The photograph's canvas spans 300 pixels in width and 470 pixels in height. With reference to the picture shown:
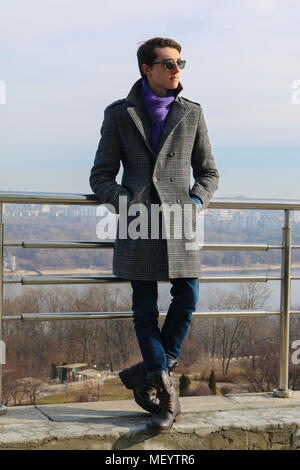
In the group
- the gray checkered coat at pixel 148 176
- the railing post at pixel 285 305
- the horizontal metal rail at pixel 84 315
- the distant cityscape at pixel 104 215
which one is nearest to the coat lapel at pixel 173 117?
the gray checkered coat at pixel 148 176

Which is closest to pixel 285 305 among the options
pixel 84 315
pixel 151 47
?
pixel 84 315

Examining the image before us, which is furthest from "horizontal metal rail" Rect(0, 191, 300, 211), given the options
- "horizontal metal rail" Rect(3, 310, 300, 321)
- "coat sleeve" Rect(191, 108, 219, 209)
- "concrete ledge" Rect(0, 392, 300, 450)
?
"concrete ledge" Rect(0, 392, 300, 450)

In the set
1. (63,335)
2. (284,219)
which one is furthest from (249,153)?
(284,219)

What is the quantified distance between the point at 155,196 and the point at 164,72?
0.45 metres

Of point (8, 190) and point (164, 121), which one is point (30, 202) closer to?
point (8, 190)

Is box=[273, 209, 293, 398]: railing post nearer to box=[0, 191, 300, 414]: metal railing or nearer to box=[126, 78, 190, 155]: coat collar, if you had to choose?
box=[0, 191, 300, 414]: metal railing

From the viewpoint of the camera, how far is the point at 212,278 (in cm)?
260

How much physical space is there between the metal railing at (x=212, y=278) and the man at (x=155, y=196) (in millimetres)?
166

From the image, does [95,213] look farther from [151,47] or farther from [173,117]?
[151,47]

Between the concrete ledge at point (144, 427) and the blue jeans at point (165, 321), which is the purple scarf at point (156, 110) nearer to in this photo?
the blue jeans at point (165, 321)

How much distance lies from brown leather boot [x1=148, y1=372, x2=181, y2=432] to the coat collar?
2.70 feet

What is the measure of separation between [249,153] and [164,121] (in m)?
52.3

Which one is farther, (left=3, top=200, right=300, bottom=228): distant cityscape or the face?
(left=3, top=200, right=300, bottom=228): distant cityscape

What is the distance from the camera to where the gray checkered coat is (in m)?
2.21
